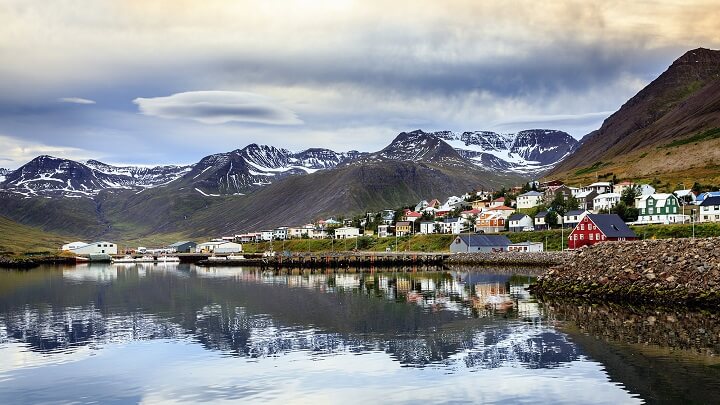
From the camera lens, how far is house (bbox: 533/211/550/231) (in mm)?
161375

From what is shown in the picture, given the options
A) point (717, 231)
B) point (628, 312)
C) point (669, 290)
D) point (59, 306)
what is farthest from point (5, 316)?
point (717, 231)

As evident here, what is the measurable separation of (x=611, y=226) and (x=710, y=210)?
29949 mm

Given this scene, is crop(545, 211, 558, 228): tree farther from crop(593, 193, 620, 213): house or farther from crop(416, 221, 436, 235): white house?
crop(416, 221, 436, 235): white house

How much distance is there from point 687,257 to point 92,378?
4695 cm

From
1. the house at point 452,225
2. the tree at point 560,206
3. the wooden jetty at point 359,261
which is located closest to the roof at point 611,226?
the wooden jetty at point 359,261

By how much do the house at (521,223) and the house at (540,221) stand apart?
4.77 ft

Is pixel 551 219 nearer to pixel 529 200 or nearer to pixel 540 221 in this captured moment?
pixel 540 221

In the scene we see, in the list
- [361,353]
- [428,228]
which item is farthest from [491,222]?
[361,353]

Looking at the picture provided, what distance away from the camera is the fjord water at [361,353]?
91.5 ft

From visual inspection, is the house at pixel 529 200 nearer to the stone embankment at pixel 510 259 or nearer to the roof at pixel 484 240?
the roof at pixel 484 240

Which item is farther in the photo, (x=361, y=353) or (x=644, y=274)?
(x=644, y=274)

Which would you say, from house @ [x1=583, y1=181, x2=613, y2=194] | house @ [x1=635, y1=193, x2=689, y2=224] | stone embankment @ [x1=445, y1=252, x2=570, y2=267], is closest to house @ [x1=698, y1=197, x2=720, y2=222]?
house @ [x1=635, y1=193, x2=689, y2=224]

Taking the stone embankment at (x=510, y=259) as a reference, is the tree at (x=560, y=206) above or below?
above

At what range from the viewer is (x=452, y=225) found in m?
190
